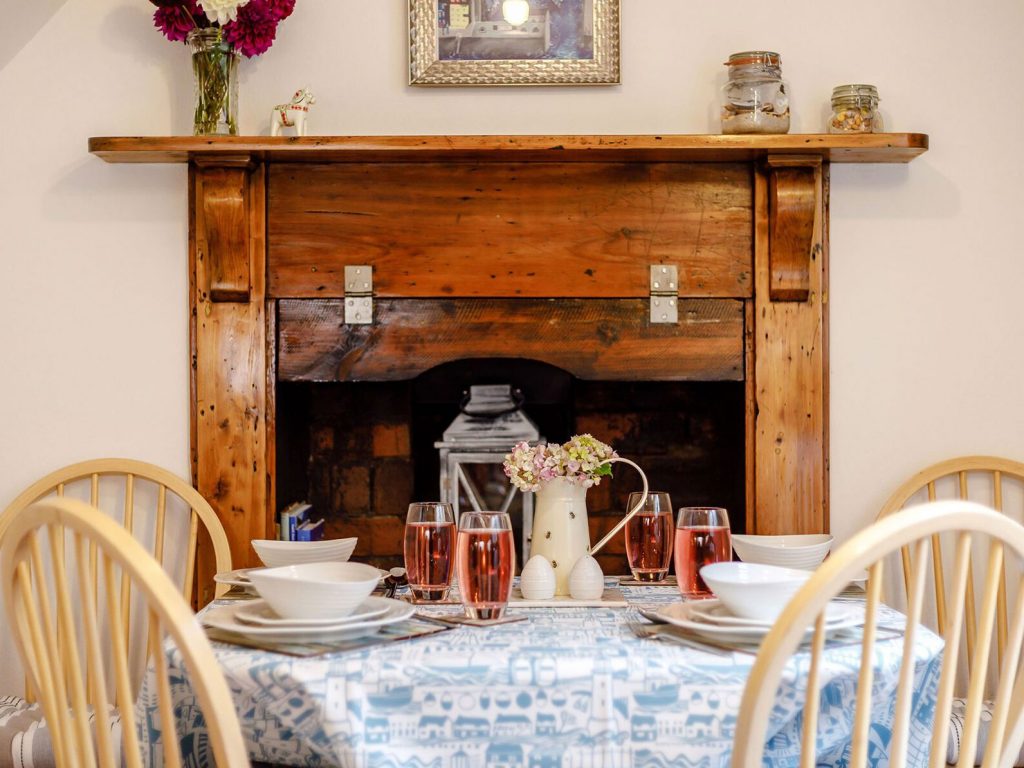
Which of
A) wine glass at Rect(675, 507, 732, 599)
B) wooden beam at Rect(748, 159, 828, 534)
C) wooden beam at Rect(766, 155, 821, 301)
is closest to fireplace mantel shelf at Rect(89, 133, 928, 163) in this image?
wooden beam at Rect(766, 155, 821, 301)

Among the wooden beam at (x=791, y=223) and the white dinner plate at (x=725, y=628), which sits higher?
the wooden beam at (x=791, y=223)

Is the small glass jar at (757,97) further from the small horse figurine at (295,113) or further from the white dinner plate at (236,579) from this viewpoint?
the white dinner plate at (236,579)

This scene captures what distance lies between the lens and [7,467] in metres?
2.37

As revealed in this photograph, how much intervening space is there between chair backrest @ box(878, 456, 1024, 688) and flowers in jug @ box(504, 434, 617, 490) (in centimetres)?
81

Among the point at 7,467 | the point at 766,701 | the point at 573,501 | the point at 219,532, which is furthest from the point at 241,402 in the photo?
the point at 766,701

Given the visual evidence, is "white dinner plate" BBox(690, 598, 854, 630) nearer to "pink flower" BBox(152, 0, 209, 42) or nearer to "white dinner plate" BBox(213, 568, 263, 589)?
"white dinner plate" BBox(213, 568, 263, 589)

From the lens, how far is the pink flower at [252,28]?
87.0 inches

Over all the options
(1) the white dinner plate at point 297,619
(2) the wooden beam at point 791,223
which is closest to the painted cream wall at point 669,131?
(2) the wooden beam at point 791,223

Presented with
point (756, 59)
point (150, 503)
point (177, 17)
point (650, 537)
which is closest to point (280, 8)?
point (177, 17)

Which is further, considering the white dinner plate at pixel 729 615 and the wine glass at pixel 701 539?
the wine glass at pixel 701 539

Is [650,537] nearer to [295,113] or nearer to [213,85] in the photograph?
[295,113]

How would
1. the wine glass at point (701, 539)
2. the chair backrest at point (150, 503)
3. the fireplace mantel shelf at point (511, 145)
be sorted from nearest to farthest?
the wine glass at point (701, 539) < the fireplace mantel shelf at point (511, 145) < the chair backrest at point (150, 503)

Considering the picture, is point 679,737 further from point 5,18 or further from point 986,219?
point 5,18

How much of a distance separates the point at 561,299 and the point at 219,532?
0.88m
